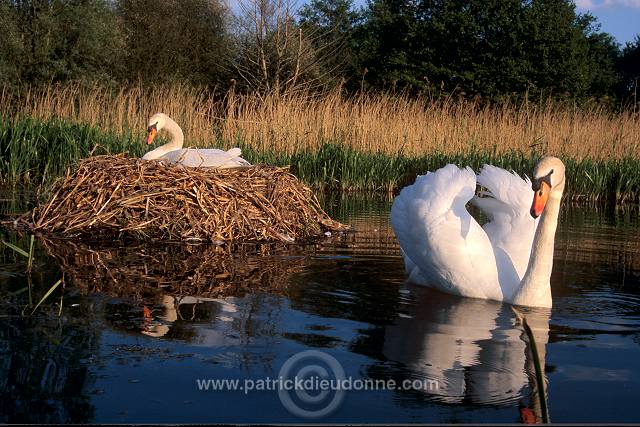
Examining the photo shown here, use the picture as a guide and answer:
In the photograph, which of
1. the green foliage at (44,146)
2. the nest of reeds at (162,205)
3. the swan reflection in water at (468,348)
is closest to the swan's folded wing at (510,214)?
the swan reflection in water at (468,348)

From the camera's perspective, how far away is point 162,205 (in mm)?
8352

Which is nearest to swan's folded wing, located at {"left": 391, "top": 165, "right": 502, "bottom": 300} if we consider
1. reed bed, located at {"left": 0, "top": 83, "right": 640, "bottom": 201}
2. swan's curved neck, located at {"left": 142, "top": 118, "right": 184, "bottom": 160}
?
swan's curved neck, located at {"left": 142, "top": 118, "right": 184, "bottom": 160}

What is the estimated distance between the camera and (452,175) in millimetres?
5988

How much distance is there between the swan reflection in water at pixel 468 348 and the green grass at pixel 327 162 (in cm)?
920

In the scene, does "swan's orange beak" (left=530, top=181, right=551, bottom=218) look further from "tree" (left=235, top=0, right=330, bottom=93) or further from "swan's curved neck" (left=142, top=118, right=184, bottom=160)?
"tree" (left=235, top=0, right=330, bottom=93)

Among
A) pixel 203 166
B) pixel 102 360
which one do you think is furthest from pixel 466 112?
pixel 102 360

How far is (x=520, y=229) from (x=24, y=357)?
3.67 metres

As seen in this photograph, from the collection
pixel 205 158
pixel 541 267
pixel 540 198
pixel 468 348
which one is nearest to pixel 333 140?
pixel 205 158

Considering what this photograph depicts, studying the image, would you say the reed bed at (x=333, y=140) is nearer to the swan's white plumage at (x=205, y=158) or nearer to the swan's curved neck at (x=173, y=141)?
the swan's curved neck at (x=173, y=141)

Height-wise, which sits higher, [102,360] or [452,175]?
[452,175]

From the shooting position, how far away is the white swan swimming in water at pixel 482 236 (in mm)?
5398

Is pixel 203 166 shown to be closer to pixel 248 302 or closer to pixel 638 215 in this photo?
pixel 248 302

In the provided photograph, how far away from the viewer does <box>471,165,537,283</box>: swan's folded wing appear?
20.0ft

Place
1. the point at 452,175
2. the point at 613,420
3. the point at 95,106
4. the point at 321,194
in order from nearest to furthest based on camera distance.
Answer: the point at 613,420, the point at 452,175, the point at 321,194, the point at 95,106
